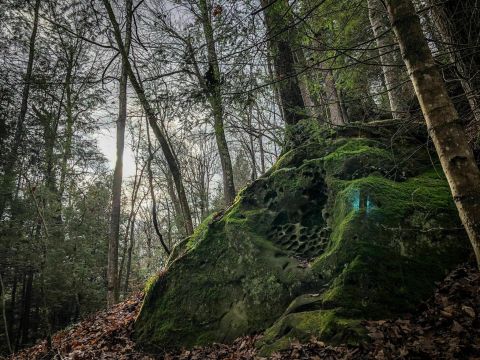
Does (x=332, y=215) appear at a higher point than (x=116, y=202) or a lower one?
lower

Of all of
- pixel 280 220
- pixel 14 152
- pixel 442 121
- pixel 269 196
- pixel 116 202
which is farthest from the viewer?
pixel 14 152

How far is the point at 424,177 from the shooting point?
5.27 m

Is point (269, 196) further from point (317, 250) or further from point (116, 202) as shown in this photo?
point (116, 202)

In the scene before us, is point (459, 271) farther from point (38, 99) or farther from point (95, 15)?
point (38, 99)

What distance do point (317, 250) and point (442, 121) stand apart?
308 centimetres

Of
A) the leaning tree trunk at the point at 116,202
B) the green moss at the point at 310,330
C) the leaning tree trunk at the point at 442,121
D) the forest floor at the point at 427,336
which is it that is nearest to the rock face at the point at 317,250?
the green moss at the point at 310,330

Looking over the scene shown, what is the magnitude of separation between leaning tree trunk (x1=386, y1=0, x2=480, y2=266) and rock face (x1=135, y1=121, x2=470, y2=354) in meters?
0.58

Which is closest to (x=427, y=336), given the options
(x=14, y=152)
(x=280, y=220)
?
(x=280, y=220)

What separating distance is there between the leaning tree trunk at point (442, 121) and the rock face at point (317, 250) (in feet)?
1.90

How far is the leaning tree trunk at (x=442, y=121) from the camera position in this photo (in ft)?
7.96

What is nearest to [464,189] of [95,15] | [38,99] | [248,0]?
[248,0]

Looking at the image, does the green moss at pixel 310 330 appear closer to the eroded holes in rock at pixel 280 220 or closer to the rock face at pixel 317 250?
the rock face at pixel 317 250

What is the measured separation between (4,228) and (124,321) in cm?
862

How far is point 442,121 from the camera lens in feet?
8.32
